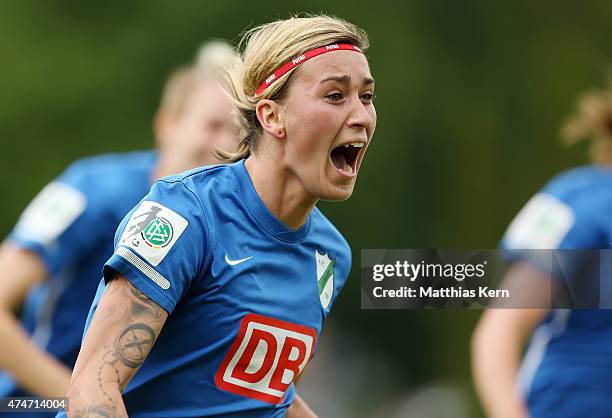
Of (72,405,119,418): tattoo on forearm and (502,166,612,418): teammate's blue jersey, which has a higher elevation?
(502,166,612,418): teammate's blue jersey

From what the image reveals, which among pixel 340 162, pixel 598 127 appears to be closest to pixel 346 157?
pixel 340 162

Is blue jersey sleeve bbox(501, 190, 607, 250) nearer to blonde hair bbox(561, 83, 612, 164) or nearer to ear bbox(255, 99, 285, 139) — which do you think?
blonde hair bbox(561, 83, 612, 164)

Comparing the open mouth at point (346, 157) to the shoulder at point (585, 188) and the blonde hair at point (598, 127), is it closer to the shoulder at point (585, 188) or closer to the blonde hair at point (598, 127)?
the shoulder at point (585, 188)

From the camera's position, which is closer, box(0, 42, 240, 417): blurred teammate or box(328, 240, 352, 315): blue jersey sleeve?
box(328, 240, 352, 315): blue jersey sleeve

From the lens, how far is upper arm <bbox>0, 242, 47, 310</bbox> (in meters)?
4.77

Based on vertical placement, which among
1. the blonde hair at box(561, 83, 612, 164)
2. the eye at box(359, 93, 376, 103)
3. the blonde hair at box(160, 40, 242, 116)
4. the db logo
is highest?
the blonde hair at box(160, 40, 242, 116)

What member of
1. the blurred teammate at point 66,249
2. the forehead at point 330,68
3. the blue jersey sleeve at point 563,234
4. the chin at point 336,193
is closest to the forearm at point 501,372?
the blue jersey sleeve at point 563,234

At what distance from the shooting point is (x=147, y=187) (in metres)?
5.12

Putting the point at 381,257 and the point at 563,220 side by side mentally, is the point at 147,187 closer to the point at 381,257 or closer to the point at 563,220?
the point at 381,257

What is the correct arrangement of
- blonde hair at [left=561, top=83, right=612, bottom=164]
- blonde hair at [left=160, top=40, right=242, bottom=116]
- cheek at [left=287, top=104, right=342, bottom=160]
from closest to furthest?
cheek at [left=287, top=104, right=342, bottom=160] < blonde hair at [left=561, top=83, right=612, bottom=164] < blonde hair at [left=160, top=40, right=242, bottom=116]

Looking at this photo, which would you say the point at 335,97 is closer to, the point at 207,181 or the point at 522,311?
the point at 207,181

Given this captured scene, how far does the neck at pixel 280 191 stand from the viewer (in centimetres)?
339

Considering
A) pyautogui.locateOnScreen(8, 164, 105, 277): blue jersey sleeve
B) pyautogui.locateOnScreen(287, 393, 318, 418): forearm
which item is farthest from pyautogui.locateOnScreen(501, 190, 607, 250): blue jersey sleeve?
pyautogui.locateOnScreen(8, 164, 105, 277): blue jersey sleeve

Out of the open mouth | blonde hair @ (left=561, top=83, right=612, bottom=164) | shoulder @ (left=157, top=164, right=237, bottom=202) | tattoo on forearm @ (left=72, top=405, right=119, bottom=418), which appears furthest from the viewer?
blonde hair @ (left=561, top=83, right=612, bottom=164)
